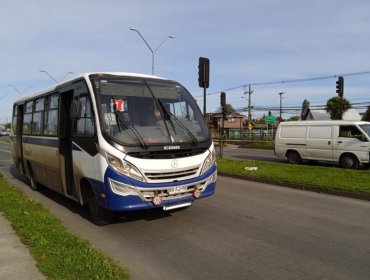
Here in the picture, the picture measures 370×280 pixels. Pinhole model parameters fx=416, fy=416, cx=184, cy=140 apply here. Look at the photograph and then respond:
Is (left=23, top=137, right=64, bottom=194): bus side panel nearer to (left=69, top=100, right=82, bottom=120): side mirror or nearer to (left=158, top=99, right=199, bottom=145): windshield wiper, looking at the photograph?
(left=69, top=100, right=82, bottom=120): side mirror

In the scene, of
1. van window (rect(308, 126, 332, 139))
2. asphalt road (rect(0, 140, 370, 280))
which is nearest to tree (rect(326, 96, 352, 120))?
van window (rect(308, 126, 332, 139))

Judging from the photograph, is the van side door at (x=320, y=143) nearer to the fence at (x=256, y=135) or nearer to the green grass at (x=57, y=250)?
the green grass at (x=57, y=250)

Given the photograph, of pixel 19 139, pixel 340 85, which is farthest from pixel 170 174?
pixel 340 85

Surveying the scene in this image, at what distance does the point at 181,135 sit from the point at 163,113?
521 millimetres

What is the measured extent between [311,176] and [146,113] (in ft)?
23.7

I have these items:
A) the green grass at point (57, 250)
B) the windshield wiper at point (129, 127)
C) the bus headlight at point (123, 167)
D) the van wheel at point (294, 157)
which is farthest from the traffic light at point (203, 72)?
the bus headlight at point (123, 167)

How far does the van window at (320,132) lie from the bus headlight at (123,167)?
1297 cm

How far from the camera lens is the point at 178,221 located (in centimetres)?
746

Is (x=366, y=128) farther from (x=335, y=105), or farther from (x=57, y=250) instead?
(x=335, y=105)

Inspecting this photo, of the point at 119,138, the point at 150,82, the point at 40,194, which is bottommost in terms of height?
the point at 40,194

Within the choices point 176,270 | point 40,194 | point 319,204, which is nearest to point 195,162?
point 176,270

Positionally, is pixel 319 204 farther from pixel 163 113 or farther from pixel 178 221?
pixel 163 113

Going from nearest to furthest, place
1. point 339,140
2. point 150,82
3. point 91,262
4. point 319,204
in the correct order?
1. point 91,262
2. point 150,82
3. point 319,204
4. point 339,140

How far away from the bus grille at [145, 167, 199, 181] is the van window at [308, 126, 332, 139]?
12.0 metres
